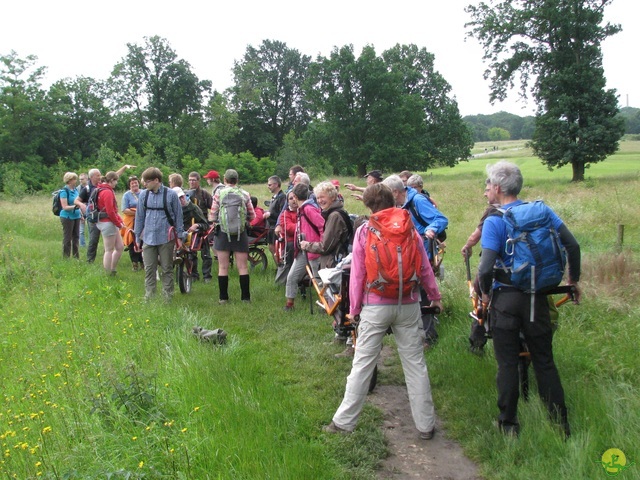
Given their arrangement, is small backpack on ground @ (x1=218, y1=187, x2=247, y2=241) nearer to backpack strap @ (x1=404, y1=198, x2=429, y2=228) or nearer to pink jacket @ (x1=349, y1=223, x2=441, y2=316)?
backpack strap @ (x1=404, y1=198, x2=429, y2=228)

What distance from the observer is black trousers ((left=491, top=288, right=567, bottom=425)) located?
12.4ft

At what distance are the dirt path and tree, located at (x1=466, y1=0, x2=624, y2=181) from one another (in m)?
31.1

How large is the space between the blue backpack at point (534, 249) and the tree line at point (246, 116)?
44504mm

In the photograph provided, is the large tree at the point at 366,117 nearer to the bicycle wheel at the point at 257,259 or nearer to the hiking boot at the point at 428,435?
the bicycle wheel at the point at 257,259

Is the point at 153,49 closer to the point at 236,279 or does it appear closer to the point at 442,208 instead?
the point at 442,208

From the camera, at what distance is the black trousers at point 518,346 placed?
12.4ft

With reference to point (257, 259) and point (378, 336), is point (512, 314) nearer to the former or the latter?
point (378, 336)

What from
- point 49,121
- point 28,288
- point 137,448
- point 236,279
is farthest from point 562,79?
point 49,121

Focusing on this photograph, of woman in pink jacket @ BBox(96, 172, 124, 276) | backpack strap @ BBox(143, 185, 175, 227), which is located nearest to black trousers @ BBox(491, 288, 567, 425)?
backpack strap @ BBox(143, 185, 175, 227)

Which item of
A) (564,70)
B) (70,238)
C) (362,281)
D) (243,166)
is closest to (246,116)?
(243,166)

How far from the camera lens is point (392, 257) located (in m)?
3.99

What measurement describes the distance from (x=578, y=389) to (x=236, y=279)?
22.2 ft

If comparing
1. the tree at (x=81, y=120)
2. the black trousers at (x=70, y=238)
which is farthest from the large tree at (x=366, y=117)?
the black trousers at (x=70, y=238)

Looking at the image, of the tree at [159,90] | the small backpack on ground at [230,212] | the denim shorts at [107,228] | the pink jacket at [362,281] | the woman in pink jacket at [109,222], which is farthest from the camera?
the tree at [159,90]
